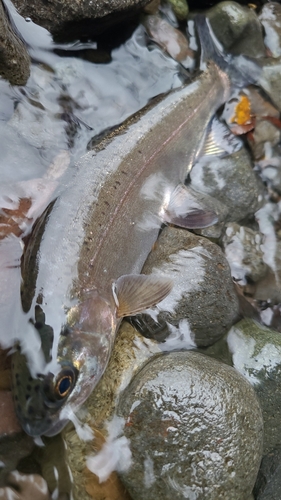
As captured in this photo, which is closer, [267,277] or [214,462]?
[214,462]

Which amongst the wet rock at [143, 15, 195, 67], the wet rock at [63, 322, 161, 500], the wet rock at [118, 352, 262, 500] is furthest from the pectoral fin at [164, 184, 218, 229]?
the wet rock at [143, 15, 195, 67]

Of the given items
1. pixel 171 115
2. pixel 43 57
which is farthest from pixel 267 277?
pixel 43 57

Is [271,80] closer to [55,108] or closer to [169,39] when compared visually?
[169,39]

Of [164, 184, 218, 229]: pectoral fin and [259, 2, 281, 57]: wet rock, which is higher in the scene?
[259, 2, 281, 57]: wet rock

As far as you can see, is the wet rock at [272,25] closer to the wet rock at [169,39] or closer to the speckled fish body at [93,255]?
the wet rock at [169,39]

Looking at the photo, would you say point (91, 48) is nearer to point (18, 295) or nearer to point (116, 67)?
point (116, 67)

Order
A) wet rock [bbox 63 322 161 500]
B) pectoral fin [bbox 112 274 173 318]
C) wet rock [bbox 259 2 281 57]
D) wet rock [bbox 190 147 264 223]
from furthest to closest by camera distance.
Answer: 1. wet rock [bbox 259 2 281 57]
2. wet rock [bbox 190 147 264 223]
3. pectoral fin [bbox 112 274 173 318]
4. wet rock [bbox 63 322 161 500]

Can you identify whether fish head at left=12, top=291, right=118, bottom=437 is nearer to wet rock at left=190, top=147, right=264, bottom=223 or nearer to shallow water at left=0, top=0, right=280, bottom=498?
shallow water at left=0, top=0, right=280, bottom=498
